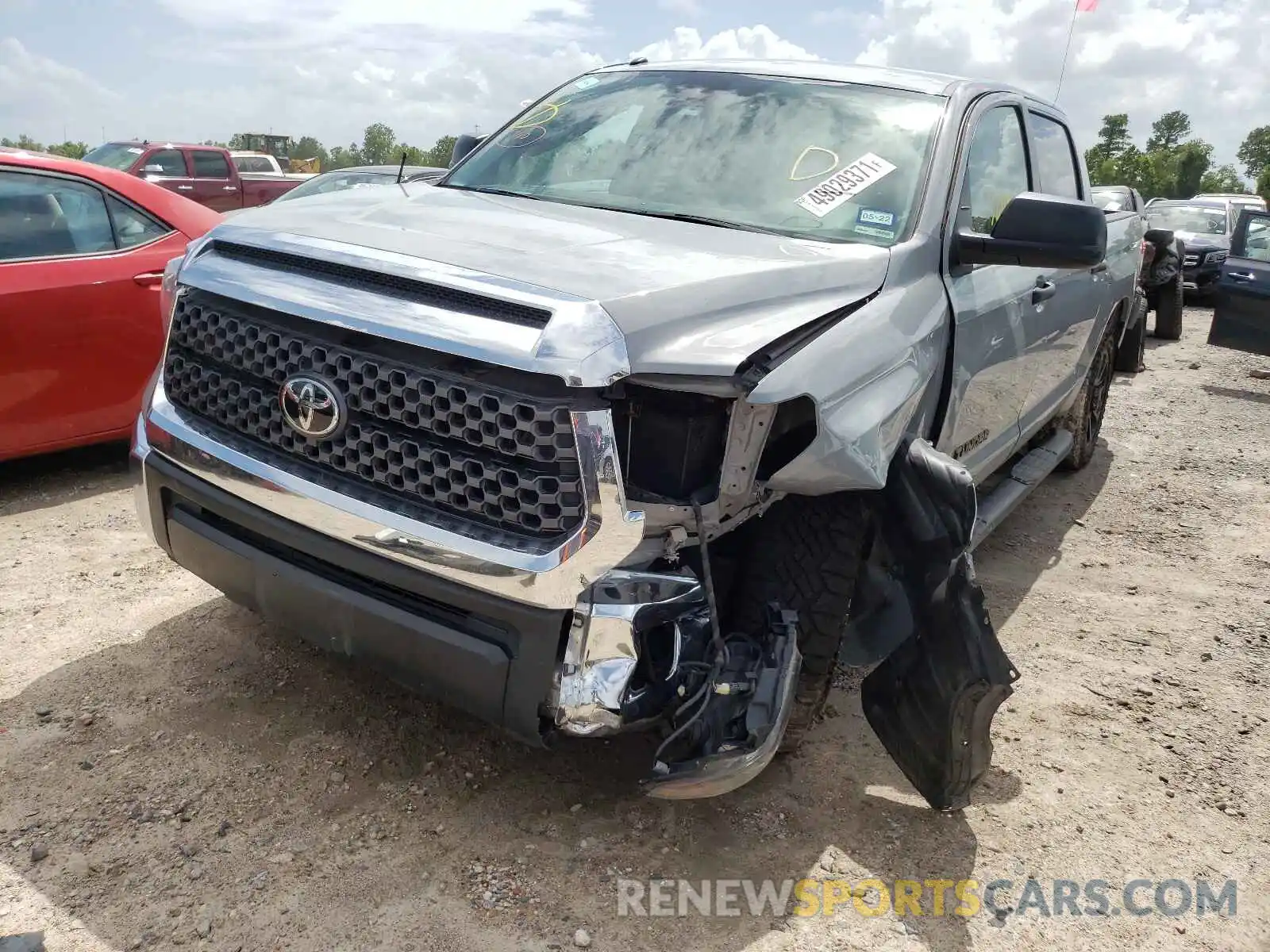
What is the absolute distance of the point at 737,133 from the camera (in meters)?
3.39

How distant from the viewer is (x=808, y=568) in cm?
267

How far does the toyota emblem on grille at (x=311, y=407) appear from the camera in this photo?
2402mm

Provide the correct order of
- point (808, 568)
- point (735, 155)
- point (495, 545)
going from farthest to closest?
point (735, 155), point (808, 568), point (495, 545)

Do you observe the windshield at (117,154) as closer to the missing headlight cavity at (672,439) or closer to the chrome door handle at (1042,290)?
the chrome door handle at (1042,290)

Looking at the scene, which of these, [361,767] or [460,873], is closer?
[460,873]

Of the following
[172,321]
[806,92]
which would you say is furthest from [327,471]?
[806,92]

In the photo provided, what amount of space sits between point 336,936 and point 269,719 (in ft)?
3.03

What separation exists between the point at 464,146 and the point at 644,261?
7.28ft

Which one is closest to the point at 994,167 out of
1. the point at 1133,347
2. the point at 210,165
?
the point at 1133,347

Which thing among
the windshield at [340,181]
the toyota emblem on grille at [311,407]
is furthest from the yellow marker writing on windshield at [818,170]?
the windshield at [340,181]

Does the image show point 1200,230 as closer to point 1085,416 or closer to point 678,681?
point 1085,416

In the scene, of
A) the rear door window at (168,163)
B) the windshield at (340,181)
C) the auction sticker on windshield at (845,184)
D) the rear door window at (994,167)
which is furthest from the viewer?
the rear door window at (168,163)

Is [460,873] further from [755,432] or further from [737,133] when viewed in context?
[737,133]

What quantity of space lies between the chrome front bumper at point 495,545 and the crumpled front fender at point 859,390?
0.37 metres
